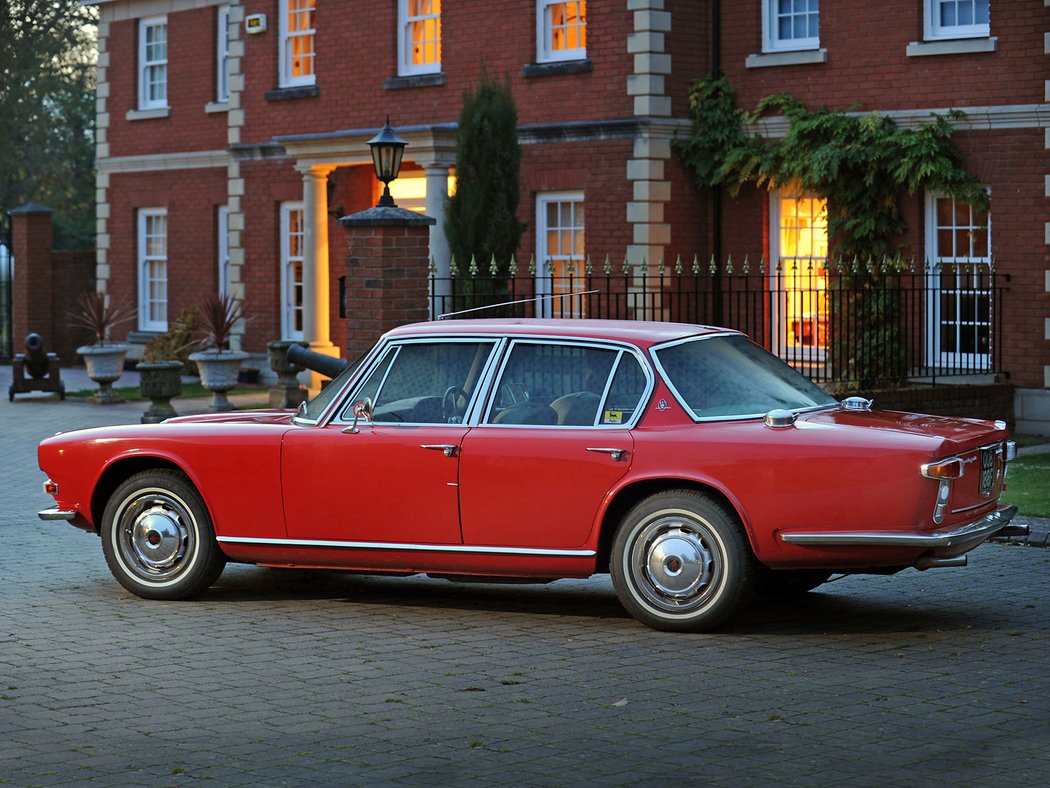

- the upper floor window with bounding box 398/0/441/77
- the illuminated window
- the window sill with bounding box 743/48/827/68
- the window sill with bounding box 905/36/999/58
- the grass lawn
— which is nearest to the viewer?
the grass lawn

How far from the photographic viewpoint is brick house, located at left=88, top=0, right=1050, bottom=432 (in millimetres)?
19984

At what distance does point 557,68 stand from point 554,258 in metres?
2.46

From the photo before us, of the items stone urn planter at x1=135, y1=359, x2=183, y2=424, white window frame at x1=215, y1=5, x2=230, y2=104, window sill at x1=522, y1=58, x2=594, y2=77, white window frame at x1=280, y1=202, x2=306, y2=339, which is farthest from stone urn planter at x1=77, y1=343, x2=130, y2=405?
white window frame at x1=215, y1=5, x2=230, y2=104

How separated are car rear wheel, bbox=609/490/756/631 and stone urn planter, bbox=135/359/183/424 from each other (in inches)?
496

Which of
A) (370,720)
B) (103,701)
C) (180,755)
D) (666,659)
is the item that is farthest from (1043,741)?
(103,701)

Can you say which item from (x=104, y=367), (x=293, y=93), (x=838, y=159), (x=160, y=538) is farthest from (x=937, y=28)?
(x=160, y=538)

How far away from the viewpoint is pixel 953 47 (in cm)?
2028

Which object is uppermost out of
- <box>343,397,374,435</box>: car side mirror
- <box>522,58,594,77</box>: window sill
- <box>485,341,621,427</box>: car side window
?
<box>522,58,594,77</box>: window sill

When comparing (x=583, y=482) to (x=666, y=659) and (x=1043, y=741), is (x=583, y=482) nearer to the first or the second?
(x=666, y=659)

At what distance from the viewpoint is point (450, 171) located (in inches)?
958

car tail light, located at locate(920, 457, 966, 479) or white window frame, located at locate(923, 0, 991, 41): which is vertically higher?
white window frame, located at locate(923, 0, 991, 41)

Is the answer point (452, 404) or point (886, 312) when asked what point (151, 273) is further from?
point (452, 404)

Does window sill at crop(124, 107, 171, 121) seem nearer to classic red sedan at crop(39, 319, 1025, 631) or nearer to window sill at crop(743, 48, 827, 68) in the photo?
window sill at crop(743, 48, 827, 68)

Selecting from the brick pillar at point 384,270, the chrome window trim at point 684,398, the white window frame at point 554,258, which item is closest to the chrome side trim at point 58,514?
the chrome window trim at point 684,398
